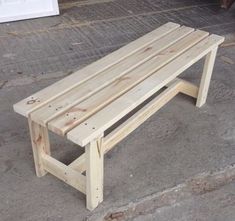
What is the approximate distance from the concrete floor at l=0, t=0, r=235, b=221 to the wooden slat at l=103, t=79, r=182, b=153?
6.5 inches

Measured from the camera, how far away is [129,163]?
2076 millimetres

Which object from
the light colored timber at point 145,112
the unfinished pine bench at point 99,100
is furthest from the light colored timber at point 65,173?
the light colored timber at point 145,112

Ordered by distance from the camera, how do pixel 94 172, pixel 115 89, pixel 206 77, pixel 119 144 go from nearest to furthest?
pixel 94 172
pixel 115 89
pixel 119 144
pixel 206 77

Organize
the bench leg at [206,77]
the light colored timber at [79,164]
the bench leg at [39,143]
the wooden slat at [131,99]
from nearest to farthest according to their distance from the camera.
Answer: the wooden slat at [131,99]
the bench leg at [39,143]
the light colored timber at [79,164]
the bench leg at [206,77]

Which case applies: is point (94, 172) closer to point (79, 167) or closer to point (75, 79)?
point (79, 167)

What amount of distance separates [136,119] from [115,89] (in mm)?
329

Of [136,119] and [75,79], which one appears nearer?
[75,79]

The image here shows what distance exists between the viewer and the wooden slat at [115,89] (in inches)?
60.5

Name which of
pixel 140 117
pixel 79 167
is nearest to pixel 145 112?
pixel 140 117

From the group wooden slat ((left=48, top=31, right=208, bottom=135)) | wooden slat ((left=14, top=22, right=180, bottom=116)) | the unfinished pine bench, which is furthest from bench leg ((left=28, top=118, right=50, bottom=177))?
wooden slat ((left=48, top=31, right=208, bottom=135))

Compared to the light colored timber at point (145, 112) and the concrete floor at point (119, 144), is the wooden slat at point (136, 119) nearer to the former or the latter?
the light colored timber at point (145, 112)

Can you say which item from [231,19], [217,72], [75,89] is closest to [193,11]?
[231,19]

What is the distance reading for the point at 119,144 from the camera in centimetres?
221

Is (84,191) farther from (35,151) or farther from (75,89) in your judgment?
(75,89)
